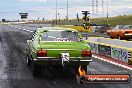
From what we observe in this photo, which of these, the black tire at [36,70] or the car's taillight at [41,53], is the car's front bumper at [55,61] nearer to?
the car's taillight at [41,53]

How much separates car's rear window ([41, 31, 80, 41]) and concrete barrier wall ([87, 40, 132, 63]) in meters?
4.15

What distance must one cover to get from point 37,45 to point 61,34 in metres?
1.27

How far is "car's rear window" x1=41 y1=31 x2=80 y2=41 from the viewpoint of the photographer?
12.3m

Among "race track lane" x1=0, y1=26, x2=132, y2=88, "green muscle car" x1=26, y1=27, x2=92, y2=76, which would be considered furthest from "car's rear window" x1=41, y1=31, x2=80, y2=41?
"race track lane" x1=0, y1=26, x2=132, y2=88

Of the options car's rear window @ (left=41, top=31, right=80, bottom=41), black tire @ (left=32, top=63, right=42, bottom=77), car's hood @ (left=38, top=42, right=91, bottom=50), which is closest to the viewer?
car's hood @ (left=38, top=42, right=91, bottom=50)

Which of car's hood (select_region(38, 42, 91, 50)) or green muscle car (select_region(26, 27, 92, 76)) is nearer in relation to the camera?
green muscle car (select_region(26, 27, 92, 76))

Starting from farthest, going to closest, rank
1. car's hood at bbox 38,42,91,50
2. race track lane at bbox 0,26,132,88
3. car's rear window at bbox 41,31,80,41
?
car's rear window at bbox 41,31,80,41 → car's hood at bbox 38,42,91,50 → race track lane at bbox 0,26,132,88

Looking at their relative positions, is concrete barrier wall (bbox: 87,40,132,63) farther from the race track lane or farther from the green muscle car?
the green muscle car

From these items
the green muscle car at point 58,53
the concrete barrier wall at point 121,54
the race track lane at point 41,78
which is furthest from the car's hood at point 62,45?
the concrete barrier wall at point 121,54

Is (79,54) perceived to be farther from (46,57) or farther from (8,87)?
(8,87)

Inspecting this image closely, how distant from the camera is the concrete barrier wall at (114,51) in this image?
1613cm

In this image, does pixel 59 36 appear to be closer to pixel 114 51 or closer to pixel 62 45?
pixel 62 45

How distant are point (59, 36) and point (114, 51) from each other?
6055 millimetres

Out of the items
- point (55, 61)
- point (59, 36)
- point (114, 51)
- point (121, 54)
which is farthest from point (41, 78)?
point (114, 51)
